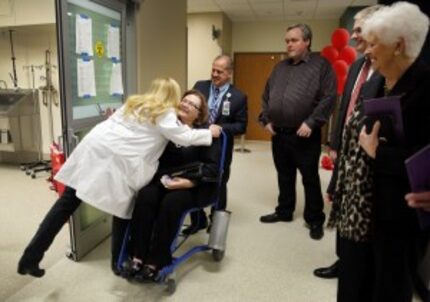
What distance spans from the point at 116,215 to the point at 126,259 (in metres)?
0.27

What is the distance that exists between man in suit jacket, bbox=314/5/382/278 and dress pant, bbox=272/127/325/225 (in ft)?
1.38

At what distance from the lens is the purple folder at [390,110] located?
1.07 m

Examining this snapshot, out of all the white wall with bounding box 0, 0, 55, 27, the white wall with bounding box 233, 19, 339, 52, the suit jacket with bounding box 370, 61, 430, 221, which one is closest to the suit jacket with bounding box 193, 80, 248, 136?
the suit jacket with bounding box 370, 61, 430, 221

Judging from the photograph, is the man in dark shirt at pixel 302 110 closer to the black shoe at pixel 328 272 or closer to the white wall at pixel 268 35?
the black shoe at pixel 328 272

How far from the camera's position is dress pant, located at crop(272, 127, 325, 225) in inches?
106

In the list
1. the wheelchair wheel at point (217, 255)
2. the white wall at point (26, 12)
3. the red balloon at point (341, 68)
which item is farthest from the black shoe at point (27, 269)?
the red balloon at point (341, 68)

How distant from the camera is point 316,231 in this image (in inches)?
107

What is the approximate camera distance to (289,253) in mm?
2482

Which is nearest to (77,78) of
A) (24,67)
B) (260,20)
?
(24,67)

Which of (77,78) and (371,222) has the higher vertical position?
(77,78)

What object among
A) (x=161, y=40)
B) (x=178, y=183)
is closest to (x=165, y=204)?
(x=178, y=183)

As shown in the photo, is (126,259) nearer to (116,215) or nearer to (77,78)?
(116,215)

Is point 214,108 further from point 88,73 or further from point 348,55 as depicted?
point 348,55

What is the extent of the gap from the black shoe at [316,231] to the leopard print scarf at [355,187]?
1.40 m
